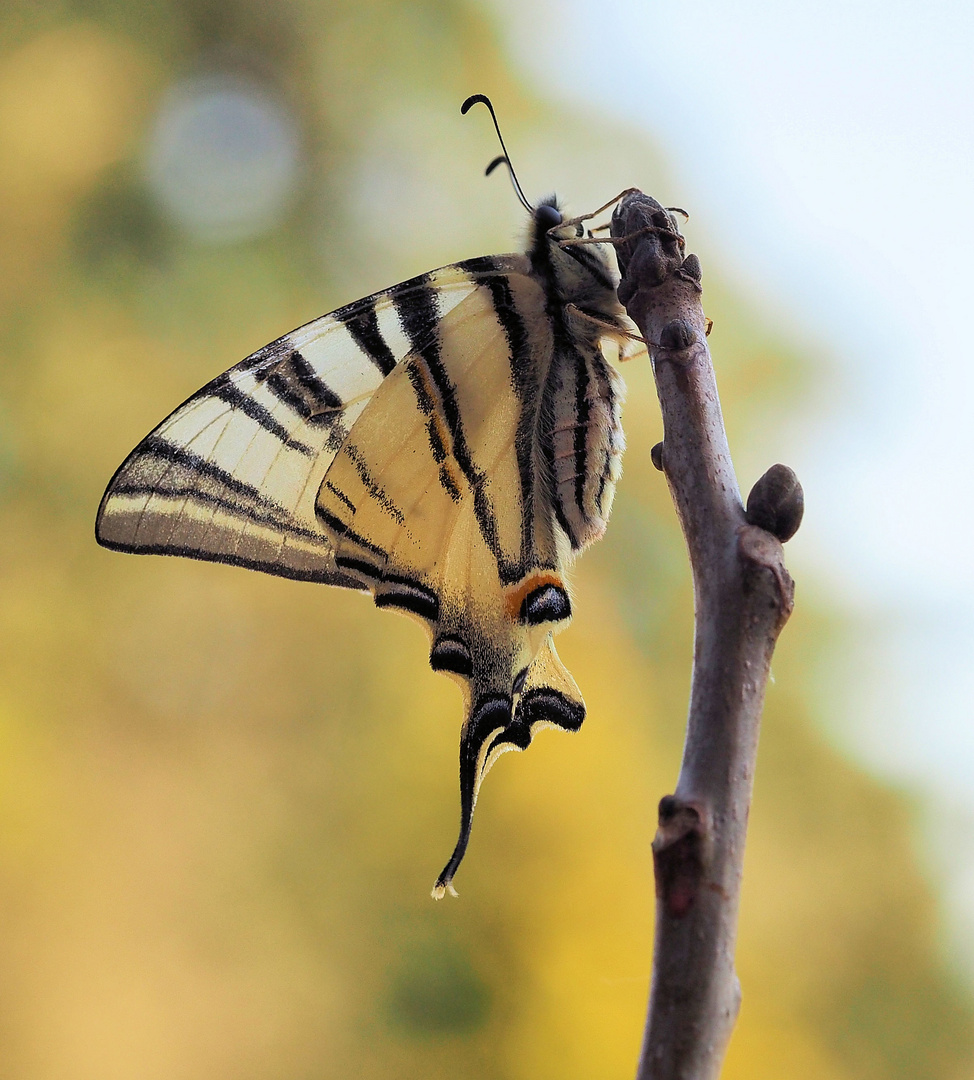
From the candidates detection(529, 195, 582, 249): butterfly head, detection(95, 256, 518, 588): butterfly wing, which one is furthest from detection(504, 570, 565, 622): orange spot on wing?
detection(529, 195, 582, 249): butterfly head

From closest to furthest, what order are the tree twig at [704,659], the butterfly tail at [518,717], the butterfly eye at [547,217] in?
the tree twig at [704,659] < the butterfly tail at [518,717] < the butterfly eye at [547,217]

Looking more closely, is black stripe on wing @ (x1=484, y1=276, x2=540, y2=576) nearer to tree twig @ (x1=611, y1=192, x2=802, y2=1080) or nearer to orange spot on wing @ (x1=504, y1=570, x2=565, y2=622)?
orange spot on wing @ (x1=504, y1=570, x2=565, y2=622)

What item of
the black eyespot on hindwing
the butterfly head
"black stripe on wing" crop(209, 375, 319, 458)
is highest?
the butterfly head

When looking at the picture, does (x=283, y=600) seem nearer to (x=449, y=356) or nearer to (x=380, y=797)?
(x=380, y=797)

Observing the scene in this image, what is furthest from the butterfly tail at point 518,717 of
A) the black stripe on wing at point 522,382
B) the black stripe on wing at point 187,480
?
the black stripe on wing at point 187,480

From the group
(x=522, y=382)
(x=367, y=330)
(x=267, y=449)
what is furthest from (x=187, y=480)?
(x=522, y=382)

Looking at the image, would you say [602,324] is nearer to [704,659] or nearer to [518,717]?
[518,717]

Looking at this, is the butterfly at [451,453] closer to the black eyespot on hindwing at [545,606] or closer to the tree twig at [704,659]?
the black eyespot on hindwing at [545,606]

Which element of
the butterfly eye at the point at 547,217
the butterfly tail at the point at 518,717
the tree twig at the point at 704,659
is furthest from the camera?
the butterfly eye at the point at 547,217
